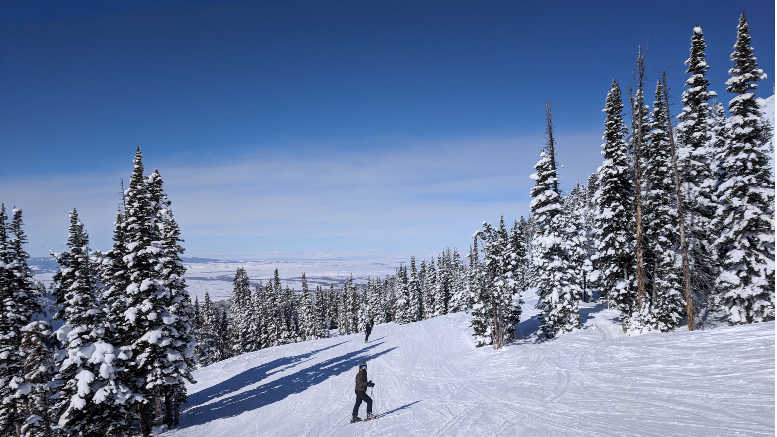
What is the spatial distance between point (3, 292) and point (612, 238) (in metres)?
42.1

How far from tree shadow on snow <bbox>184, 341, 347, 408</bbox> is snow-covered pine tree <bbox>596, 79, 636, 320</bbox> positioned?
27071 millimetres

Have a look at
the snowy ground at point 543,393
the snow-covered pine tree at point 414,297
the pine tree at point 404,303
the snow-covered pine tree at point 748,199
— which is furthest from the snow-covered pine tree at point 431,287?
the snow-covered pine tree at point 748,199

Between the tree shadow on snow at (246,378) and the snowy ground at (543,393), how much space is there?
0.51 m

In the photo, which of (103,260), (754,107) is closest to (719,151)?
(754,107)

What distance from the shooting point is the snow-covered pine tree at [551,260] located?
29.6 m

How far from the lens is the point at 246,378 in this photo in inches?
1314

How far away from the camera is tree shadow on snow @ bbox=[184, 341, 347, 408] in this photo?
30.4m

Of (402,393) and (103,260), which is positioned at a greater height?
(103,260)

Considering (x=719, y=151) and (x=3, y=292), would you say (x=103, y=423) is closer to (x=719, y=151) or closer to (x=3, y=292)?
(x=3, y=292)

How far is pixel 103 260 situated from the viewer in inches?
1001

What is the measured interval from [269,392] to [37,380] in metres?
13.3

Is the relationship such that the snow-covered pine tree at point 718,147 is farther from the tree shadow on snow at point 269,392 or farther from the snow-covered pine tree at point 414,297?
the snow-covered pine tree at point 414,297

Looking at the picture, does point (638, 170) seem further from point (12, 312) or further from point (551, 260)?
point (12, 312)

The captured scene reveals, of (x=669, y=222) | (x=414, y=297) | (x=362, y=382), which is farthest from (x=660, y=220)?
(x=414, y=297)
